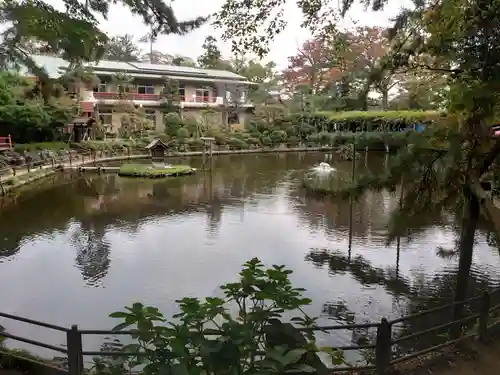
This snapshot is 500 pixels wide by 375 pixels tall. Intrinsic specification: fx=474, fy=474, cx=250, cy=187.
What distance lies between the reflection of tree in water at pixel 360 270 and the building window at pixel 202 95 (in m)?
31.4

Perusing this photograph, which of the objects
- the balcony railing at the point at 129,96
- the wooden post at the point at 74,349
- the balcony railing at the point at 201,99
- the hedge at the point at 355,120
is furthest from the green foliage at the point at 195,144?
the wooden post at the point at 74,349

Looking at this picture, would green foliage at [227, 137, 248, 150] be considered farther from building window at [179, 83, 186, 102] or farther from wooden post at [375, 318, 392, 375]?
wooden post at [375, 318, 392, 375]

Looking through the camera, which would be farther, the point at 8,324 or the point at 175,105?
the point at 175,105

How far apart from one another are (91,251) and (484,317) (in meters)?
8.69

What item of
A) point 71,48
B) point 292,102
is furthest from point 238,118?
point 71,48

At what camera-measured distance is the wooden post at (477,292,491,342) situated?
5.04m

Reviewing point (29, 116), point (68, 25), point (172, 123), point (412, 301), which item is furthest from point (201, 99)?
point (68, 25)

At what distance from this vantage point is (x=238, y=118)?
43.1 m

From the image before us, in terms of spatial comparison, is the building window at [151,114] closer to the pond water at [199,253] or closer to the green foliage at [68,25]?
the pond water at [199,253]

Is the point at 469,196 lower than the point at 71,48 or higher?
lower

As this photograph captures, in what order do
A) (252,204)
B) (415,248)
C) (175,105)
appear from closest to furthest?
(415,248)
(252,204)
(175,105)

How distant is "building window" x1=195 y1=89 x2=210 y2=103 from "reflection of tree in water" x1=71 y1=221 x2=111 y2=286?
91.5 ft

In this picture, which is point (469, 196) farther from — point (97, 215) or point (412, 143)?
point (97, 215)

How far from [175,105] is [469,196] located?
3459 cm
